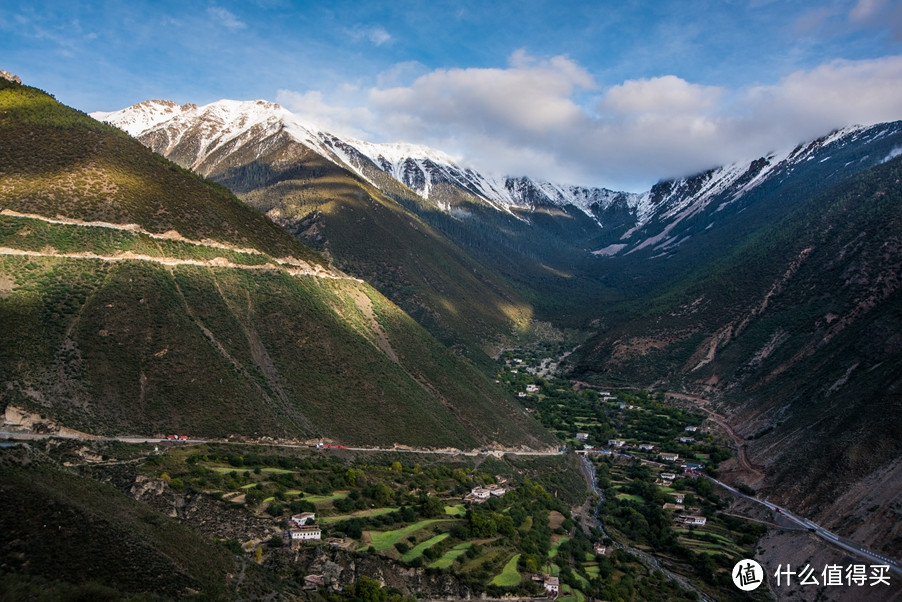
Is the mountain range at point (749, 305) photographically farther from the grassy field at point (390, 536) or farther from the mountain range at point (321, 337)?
the grassy field at point (390, 536)

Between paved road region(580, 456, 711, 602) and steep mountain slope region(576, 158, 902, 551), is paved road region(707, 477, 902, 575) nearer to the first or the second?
steep mountain slope region(576, 158, 902, 551)

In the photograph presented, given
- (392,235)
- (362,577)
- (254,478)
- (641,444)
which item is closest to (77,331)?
(254,478)

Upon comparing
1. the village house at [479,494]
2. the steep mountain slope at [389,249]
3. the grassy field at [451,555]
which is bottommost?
the grassy field at [451,555]

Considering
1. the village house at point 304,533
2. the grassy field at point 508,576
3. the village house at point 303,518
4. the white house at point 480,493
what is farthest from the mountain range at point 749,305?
the village house at point 303,518

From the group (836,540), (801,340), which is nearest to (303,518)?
(836,540)

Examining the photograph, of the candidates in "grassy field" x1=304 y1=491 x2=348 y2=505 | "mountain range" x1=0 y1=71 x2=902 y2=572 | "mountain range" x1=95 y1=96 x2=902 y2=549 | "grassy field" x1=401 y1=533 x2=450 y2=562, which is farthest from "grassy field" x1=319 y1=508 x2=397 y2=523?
"mountain range" x1=95 y1=96 x2=902 y2=549

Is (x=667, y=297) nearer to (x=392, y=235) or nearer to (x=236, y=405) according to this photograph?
(x=392, y=235)

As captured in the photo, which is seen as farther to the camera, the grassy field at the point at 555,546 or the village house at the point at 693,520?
the village house at the point at 693,520
